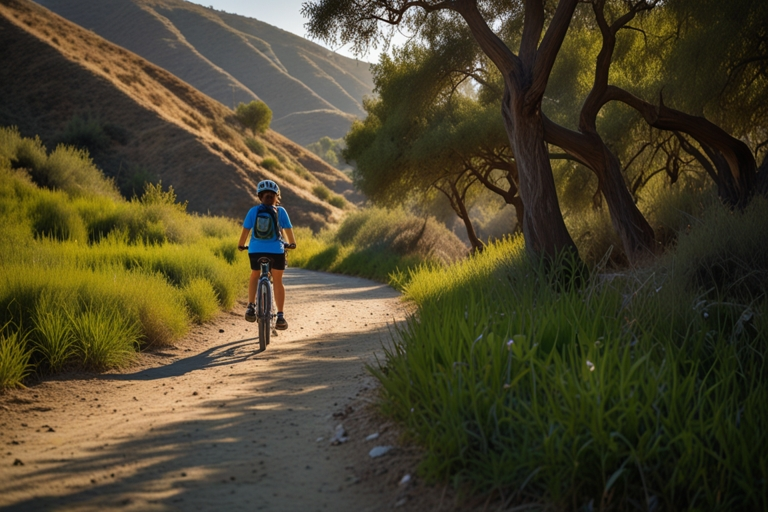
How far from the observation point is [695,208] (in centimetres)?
1127

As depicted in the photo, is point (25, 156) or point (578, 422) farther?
point (25, 156)

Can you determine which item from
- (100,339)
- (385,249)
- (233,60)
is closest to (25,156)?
(385,249)

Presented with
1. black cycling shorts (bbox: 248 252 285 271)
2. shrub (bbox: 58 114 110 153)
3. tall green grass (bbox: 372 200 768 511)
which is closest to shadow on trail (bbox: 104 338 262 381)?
black cycling shorts (bbox: 248 252 285 271)

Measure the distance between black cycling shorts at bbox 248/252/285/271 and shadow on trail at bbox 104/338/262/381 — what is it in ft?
3.94

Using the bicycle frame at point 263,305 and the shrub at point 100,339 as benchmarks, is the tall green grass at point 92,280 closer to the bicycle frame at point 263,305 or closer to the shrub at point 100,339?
the shrub at point 100,339

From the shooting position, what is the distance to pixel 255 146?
61.0 m

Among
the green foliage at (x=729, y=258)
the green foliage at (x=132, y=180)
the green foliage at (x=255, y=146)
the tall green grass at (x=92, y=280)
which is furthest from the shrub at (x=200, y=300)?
the green foliage at (x=255, y=146)

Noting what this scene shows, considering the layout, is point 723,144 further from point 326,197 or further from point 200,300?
point 326,197

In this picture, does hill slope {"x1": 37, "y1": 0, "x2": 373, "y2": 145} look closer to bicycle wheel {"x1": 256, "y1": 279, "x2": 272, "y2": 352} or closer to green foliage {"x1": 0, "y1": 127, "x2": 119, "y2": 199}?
green foliage {"x1": 0, "y1": 127, "x2": 119, "y2": 199}

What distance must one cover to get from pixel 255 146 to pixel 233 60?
368ft

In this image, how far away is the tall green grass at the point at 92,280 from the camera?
6793 millimetres

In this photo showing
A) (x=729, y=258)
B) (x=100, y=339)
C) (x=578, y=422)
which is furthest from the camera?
(x=100, y=339)

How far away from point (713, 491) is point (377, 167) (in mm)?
18459

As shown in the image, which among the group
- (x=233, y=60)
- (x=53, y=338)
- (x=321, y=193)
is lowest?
(x=53, y=338)
